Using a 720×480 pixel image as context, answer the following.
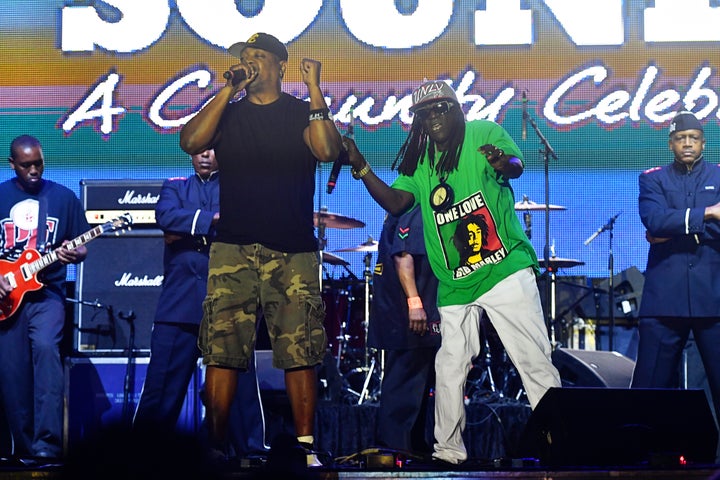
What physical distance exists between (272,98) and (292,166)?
13.4 inches

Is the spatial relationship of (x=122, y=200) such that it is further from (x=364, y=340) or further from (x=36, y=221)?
(x=364, y=340)

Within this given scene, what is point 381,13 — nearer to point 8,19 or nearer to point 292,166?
point 8,19

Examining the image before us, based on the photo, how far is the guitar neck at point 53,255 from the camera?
19.8 ft

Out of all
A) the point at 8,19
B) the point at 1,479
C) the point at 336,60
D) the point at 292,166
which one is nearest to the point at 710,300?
the point at 292,166

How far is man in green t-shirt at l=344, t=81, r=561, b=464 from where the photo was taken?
4.68 metres

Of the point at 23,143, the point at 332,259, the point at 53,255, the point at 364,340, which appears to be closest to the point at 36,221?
the point at 53,255

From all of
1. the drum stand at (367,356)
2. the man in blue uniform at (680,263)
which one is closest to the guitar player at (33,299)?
the drum stand at (367,356)

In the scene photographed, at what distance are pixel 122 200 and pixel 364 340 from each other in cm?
230

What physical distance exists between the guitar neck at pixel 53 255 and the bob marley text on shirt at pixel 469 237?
228cm

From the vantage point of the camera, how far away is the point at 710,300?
18.9 ft

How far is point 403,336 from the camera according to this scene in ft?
17.8

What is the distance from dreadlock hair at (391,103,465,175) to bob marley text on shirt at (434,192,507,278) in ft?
0.68

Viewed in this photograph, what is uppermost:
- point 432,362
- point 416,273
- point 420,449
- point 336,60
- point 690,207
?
point 336,60

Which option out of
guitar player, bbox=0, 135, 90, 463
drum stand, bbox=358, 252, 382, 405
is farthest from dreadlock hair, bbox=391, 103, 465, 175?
drum stand, bbox=358, 252, 382, 405
